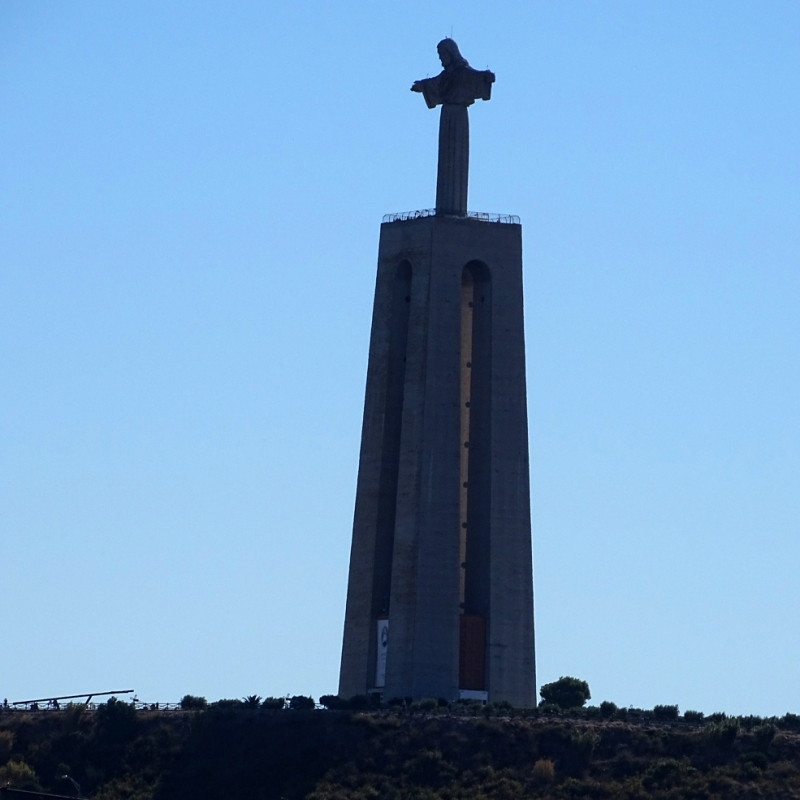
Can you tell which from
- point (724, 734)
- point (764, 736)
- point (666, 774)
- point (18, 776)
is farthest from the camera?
point (18, 776)

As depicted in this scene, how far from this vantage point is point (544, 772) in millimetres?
91188

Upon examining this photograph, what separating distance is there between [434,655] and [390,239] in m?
17.9

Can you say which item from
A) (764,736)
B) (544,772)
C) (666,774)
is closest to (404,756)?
(544,772)

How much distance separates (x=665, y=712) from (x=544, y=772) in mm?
9989

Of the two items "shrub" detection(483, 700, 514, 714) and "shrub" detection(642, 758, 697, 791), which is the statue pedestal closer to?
"shrub" detection(483, 700, 514, 714)

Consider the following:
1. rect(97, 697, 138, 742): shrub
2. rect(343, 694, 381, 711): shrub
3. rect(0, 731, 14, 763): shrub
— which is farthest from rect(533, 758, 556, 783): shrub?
rect(0, 731, 14, 763): shrub

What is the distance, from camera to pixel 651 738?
93.7 metres

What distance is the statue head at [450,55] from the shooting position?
11100cm

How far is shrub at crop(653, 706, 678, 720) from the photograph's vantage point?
99.2 m

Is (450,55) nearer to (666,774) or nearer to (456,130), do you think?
(456,130)

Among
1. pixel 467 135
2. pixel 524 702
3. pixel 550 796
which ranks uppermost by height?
pixel 467 135

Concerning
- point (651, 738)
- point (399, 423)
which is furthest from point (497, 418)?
point (651, 738)

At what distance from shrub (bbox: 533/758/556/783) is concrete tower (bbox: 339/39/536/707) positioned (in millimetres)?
12664

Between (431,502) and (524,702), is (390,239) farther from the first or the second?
(524,702)
